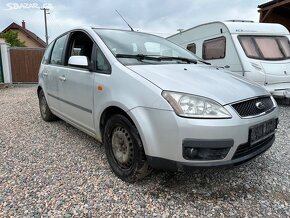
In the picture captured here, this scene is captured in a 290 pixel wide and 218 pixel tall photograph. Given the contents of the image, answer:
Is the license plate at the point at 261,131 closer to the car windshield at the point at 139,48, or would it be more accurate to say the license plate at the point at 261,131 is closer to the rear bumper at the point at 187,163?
the rear bumper at the point at 187,163

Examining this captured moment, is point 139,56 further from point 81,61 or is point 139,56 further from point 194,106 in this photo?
point 194,106

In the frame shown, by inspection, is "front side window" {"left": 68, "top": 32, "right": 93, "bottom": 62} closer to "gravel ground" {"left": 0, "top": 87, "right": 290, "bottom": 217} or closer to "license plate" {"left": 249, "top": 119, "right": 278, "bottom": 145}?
"gravel ground" {"left": 0, "top": 87, "right": 290, "bottom": 217}

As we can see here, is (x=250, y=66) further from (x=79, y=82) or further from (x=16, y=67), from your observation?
(x=16, y=67)

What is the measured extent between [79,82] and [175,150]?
5.43 feet

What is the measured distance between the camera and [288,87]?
6.35 metres

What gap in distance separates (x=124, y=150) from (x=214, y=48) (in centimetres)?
567

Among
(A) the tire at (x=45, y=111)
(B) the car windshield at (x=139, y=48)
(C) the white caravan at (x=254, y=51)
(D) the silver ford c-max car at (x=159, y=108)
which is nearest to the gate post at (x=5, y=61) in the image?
(A) the tire at (x=45, y=111)

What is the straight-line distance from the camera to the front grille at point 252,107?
2.19 meters

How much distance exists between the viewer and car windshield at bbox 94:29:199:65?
281cm

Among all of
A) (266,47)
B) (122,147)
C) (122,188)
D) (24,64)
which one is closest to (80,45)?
(122,147)

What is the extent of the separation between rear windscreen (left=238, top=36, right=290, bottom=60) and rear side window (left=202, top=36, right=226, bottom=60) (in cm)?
52

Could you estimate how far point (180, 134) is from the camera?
2061 mm

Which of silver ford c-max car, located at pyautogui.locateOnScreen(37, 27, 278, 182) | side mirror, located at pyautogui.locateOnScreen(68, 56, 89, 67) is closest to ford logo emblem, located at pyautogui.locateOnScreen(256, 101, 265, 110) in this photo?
silver ford c-max car, located at pyautogui.locateOnScreen(37, 27, 278, 182)

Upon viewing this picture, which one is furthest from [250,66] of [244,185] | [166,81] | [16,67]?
[16,67]
